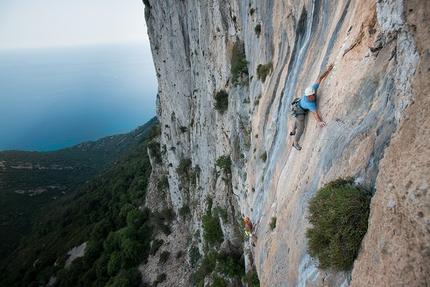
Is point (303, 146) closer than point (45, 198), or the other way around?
point (303, 146)

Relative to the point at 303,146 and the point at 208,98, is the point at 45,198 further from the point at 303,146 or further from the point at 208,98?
the point at 303,146

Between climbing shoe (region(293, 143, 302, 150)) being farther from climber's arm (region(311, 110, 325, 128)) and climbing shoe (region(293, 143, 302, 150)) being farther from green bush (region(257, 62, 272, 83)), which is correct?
green bush (region(257, 62, 272, 83))

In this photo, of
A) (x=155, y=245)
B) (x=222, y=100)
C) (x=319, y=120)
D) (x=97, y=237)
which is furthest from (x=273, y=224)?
(x=97, y=237)

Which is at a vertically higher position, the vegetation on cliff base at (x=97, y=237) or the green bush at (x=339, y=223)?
the green bush at (x=339, y=223)

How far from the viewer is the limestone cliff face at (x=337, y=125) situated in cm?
309

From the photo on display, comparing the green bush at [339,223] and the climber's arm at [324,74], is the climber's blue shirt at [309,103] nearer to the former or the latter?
the climber's arm at [324,74]

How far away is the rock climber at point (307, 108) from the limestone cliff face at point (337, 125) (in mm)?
205

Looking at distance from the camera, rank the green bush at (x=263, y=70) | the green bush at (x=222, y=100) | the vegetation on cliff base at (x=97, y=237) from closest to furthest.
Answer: the green bush at (x=263, y=70), the green bush at (x=222, y=100), the vegetation on cliff base at (x=97, y=237)

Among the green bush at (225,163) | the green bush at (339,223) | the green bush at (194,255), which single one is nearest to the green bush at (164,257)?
the green bush at (194,255)

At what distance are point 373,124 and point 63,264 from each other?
50174 millimetres

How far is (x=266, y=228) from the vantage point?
9.24 meters

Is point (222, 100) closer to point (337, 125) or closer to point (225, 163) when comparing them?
point (225, 163)

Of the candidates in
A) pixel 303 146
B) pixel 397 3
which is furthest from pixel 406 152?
pixel 303 146

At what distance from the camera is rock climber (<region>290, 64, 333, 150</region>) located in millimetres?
5664
